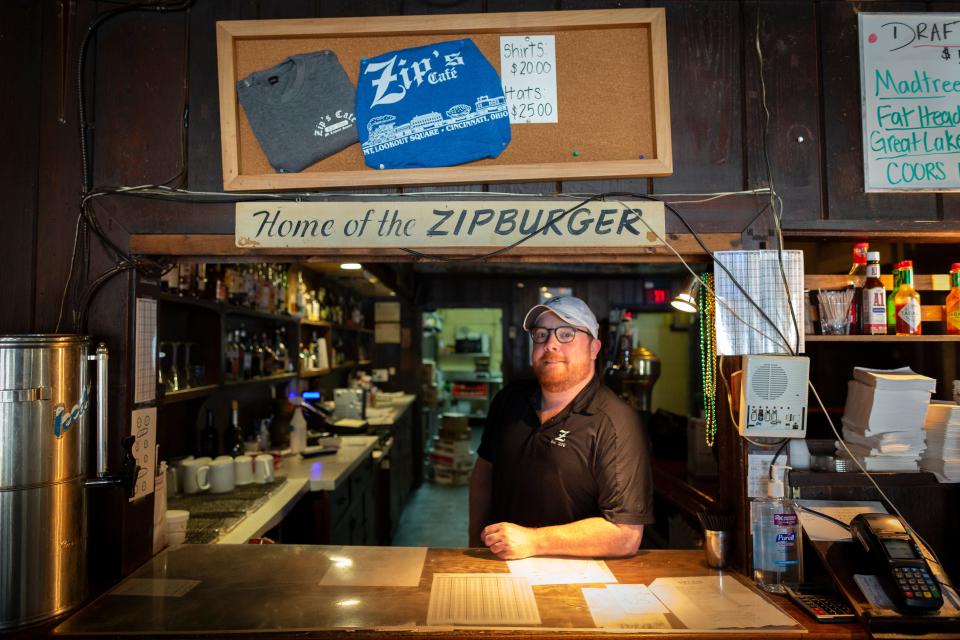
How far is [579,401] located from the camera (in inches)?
86.4

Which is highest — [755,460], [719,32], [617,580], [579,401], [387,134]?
[719,32]

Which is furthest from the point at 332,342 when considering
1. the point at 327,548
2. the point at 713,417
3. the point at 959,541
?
the point at 959,541

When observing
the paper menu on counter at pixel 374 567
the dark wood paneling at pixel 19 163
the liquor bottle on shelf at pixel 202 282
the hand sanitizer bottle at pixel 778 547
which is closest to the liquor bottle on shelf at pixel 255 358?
the liquor bottle on shelf at pixel 202 282

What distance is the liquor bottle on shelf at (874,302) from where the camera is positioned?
74.0 inches

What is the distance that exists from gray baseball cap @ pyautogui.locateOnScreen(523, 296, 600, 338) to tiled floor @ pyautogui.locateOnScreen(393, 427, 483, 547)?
10.4ft

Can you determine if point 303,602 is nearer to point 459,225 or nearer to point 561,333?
point 459,225

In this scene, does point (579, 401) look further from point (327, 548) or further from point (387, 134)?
point (387, 134)

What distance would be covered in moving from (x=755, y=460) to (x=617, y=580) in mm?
548

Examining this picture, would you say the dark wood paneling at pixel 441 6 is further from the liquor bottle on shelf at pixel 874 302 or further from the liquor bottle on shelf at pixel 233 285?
the liquor bottle on shelf at pixel 233 285

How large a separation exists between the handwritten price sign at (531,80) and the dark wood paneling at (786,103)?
0.62m

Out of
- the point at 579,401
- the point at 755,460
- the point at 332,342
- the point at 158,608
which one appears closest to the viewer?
the point at 158,608

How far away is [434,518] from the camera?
19.0 ft

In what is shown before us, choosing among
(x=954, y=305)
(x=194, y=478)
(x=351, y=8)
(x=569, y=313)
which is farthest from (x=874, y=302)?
(x=194, y=478)

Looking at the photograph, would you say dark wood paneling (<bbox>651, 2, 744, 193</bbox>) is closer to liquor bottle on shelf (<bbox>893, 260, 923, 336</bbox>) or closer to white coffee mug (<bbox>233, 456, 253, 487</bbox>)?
liquor bottle on shelf (<bbox>893, 260, 923, 336</bbox>)
